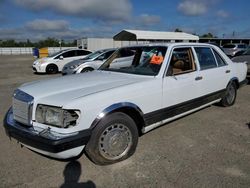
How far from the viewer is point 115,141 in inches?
121

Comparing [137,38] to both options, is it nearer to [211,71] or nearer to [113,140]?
[211,71]

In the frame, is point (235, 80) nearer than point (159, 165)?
No

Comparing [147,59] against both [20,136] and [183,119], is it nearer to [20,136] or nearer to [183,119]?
[183,119]

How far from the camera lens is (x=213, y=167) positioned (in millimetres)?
2988

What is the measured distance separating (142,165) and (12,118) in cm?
195

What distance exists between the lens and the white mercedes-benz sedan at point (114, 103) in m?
2.62

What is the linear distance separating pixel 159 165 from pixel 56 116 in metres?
1.54

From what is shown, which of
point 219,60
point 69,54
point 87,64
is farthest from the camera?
point 69,54

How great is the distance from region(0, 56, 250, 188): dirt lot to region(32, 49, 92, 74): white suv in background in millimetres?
9503

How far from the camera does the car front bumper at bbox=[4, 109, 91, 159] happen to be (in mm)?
2502

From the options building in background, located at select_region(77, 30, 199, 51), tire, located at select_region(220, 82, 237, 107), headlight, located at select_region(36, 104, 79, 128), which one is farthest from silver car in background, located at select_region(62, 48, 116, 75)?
building in background, located at select_region(77, 30, 199, 51)

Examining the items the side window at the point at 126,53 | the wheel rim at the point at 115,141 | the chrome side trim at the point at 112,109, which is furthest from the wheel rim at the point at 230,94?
the wheel rim at the point at 115,141

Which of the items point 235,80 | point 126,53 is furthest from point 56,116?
point 235,80

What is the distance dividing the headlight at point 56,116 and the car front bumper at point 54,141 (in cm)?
12
